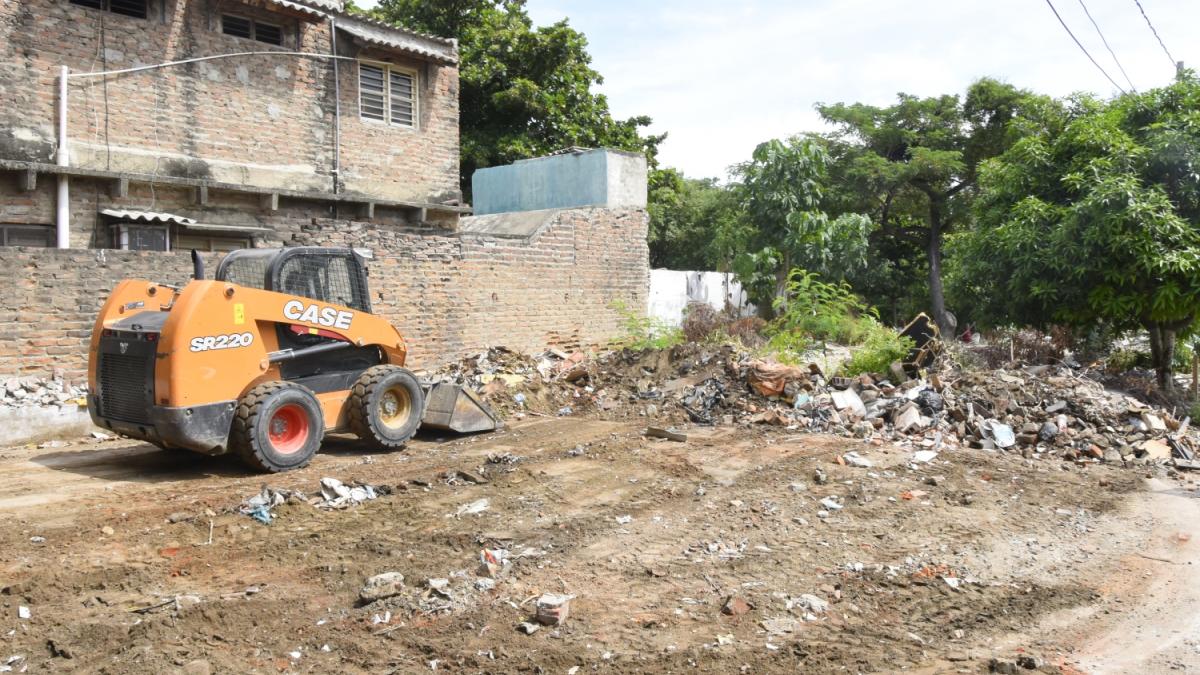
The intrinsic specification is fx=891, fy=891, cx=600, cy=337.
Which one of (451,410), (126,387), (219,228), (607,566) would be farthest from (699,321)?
(607,566)

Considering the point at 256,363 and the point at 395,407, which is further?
the point at 395,407

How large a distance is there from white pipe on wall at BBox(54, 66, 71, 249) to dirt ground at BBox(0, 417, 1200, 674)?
4.95m

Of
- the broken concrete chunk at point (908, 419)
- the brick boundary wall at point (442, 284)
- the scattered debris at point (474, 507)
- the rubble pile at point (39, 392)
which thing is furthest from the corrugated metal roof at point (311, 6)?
the broken concrete chunk at point (908, 419)

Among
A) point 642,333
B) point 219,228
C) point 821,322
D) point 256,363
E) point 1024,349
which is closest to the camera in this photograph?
point 256,363

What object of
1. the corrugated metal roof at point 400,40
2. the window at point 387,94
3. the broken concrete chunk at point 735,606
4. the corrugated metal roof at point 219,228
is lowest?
the broken concrete chunk at point 735,606

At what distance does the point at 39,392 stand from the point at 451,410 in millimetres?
4448

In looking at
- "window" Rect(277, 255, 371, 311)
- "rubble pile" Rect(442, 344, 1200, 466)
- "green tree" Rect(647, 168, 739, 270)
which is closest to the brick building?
"rubble pile" Rect(442, 344, 1200, 466)

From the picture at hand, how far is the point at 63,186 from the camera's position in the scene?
12570 millimetres

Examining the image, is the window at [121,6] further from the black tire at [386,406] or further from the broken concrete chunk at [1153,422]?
the broken concrete chunk at [1153,422]

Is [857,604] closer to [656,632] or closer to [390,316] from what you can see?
[656,632]

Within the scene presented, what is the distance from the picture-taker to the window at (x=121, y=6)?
1342 centimetres

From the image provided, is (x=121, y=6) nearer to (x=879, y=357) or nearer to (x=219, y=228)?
(x=219, y=228)

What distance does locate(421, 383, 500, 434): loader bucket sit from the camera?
9875 mm

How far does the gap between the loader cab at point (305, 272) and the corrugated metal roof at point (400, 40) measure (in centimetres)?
875
